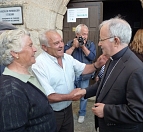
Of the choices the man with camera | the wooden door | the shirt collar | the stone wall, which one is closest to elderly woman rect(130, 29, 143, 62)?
the man with camera

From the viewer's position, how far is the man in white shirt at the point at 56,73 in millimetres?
1652

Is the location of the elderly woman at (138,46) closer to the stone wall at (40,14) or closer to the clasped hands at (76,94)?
the clasped hands at (76,94)

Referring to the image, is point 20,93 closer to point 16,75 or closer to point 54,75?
point 16,75

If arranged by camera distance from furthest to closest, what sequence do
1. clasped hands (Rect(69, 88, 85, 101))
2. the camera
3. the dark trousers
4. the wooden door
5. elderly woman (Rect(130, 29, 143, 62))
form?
1. the wooden door
2. the camera
3. elderly woman (Rect(130, 29, 143, 62))
4. the dark trousers
5. clasped hands (Rect(69, 88, 85, 101))

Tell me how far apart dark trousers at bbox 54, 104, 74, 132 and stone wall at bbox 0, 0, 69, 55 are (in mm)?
1603

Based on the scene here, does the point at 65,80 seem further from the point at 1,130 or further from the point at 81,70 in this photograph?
the point at 1,130

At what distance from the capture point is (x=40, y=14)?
3262 millimetres

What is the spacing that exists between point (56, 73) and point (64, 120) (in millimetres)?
537

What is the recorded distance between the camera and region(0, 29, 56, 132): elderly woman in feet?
3.24

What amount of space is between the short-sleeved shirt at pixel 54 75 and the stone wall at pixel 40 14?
150 centimetres

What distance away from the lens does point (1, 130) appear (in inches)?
38.8

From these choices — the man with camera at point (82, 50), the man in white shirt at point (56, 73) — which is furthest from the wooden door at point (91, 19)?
the man in white shirt at point (56, 73)

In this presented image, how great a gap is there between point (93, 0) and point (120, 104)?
2966mm

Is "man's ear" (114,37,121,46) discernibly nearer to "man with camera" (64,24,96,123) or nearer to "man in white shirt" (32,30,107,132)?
"man in white shirt" (32,30,107,132)
